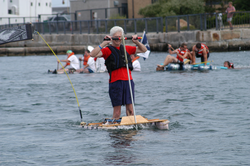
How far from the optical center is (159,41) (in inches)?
1369

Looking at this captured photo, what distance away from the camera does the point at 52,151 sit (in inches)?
253

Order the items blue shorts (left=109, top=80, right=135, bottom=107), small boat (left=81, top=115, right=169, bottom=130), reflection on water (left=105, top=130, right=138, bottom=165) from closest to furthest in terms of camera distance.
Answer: reflection on water (left=105, top=130, right=138, bottom=165) < blue shorts (left=109, top=80, right=135, bottom=107) < small boat (left=81, top=115, right=169, bottom=130)

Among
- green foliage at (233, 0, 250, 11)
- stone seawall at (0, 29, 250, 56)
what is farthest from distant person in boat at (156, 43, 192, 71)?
green foliage at (233, 0, 250, 11)

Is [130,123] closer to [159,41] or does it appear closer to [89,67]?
[89,67]

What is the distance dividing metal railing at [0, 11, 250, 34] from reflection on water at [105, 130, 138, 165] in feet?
80.6

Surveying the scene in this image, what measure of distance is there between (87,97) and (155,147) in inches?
258

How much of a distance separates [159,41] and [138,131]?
27847mm

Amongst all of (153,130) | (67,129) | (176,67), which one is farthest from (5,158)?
(176,67)

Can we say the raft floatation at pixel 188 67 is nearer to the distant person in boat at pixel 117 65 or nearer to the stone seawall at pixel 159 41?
the stone seawall at pixel 159 41

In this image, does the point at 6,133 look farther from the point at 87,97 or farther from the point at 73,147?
the point at 87,97

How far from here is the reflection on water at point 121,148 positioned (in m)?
5.81

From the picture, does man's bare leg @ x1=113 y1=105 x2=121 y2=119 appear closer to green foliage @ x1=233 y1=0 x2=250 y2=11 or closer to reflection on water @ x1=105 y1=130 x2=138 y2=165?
reflection on water @ x1=105 y1=130 x2=138 y2=165

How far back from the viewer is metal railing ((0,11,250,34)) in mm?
30719

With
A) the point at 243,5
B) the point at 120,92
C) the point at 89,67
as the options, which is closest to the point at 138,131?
the point at 120,92
